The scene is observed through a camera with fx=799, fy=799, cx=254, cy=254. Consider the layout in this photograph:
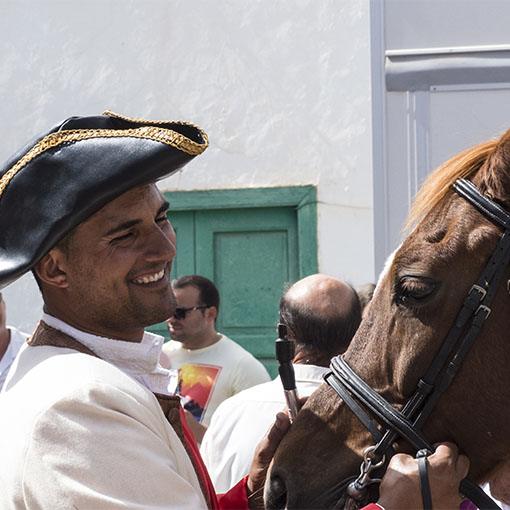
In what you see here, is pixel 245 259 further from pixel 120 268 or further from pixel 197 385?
pixel 120 268

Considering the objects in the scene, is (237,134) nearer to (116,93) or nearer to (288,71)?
(288,71)

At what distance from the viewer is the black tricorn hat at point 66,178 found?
1875 mm

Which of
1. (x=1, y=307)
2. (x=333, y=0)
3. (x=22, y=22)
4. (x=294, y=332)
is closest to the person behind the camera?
(x=294, y=332)

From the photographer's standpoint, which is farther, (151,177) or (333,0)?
(333,0)

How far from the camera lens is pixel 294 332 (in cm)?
321

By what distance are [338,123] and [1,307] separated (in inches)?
116

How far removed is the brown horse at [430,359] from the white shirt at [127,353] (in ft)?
1.40

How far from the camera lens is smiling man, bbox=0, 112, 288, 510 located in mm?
1681

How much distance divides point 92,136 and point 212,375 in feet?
10.8

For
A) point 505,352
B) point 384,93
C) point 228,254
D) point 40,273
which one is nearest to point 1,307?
point 228,254

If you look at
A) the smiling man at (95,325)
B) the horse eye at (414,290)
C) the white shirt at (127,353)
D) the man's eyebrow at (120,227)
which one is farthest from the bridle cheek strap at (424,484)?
the man's eyebrow at (120,227)

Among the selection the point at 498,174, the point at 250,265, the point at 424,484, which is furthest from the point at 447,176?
the point at 250,265

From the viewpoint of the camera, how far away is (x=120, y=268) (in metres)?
2.04

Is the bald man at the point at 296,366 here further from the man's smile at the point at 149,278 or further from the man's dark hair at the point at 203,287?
the man's dark hair at the point at 203,287
